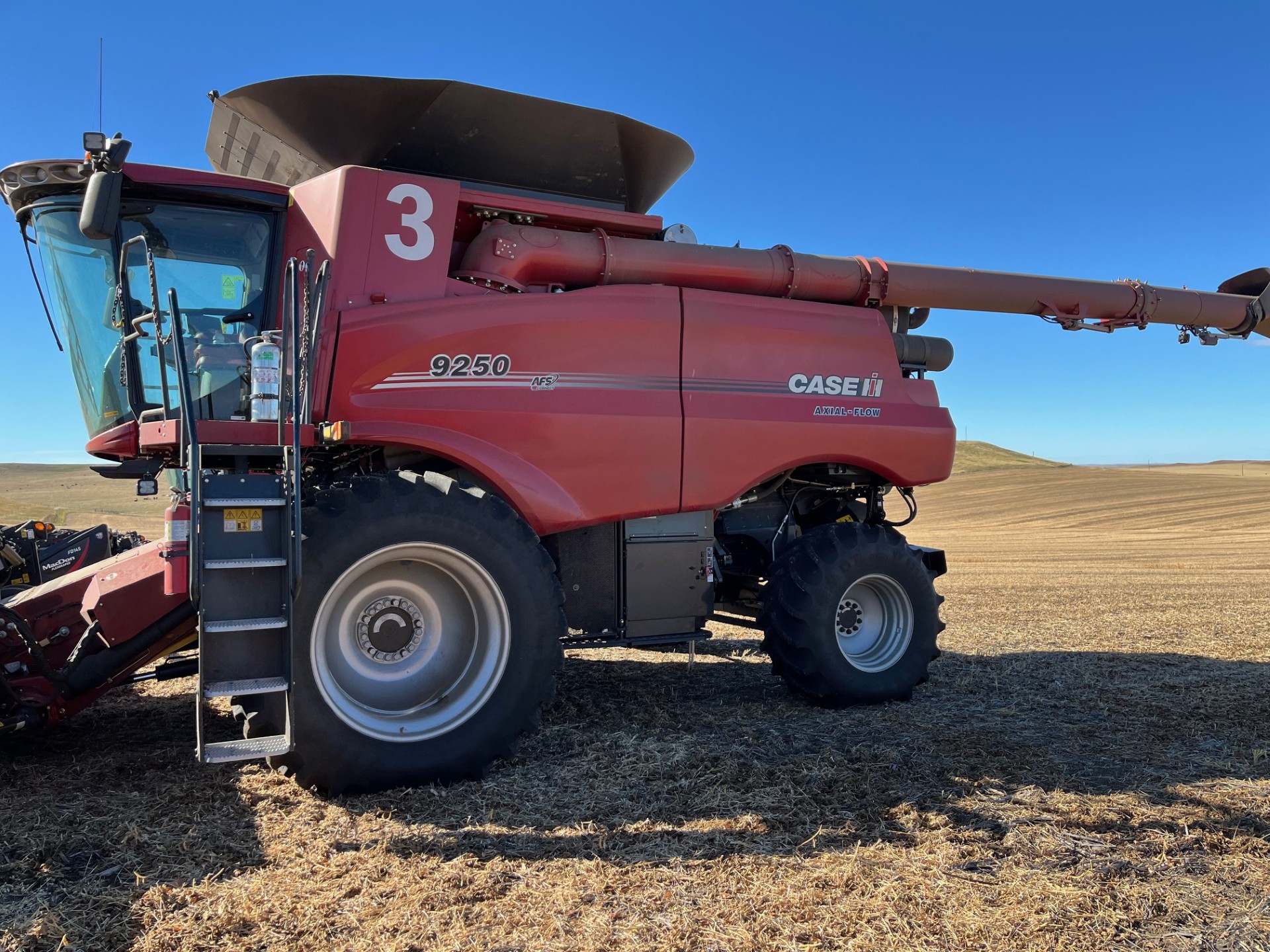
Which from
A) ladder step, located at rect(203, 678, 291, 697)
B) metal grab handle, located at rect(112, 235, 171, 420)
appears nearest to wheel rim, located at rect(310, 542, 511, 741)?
ladder step, located at rect(203, 678, 291, 697)

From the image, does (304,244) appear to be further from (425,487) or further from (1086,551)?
(1086,551)

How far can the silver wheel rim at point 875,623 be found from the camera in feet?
20.8

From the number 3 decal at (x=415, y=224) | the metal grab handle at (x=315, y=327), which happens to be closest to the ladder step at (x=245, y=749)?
the metal grab handle at (x=315, y=327)

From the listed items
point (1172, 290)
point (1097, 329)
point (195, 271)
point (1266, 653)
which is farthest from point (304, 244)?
point (1266, 653)

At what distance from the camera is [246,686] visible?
3.78 m

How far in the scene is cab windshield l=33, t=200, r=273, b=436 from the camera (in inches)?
182

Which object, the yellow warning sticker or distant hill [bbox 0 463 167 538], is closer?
the yellow warning sticker

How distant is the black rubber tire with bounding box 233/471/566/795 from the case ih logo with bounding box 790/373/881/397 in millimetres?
2264

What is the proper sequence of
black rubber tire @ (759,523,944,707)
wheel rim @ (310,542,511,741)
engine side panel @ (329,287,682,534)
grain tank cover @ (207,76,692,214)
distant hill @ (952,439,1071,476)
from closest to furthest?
wheel rim @ (310,542,511,741) < engine side panel @ (329,287,682,534) < grain tank cover @ (207,76,692,214) < black rubber tire @ (759,523,944,707) < distant hill @ (952,439,1071,476)

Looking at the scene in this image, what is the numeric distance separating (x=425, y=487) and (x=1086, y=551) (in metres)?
18.3

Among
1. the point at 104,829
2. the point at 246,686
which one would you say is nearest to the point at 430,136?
the point at 246,686

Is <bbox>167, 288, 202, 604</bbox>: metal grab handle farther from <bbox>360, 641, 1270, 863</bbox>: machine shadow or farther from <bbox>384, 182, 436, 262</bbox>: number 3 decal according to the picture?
<bbox>384, 182, 436, 262</bbox>: number 3 decal

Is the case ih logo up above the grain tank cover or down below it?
below

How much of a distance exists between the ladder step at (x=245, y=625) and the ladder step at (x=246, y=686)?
0.68ft
